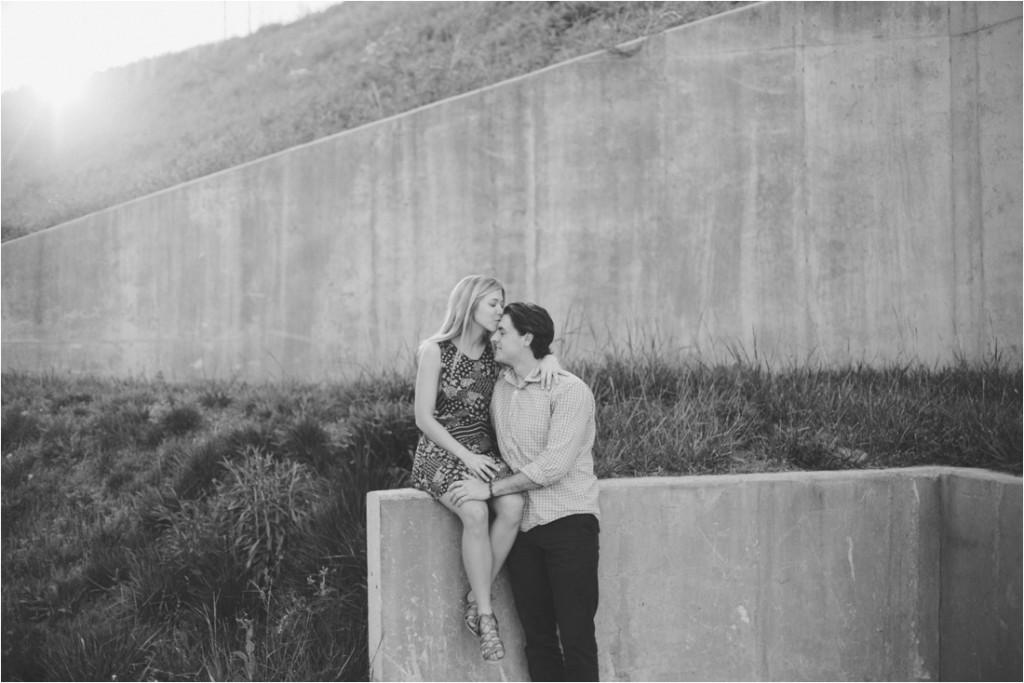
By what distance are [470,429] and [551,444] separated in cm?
51

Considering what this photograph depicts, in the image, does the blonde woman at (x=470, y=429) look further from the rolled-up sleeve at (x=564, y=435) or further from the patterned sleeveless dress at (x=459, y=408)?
the rolled-up sleeve at (x=564, y=435)

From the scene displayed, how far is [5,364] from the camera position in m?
8.59

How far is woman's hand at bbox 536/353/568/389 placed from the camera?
4.02 metres

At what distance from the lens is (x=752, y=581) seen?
4.66m

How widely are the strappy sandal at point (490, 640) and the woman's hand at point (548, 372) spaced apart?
1114mm

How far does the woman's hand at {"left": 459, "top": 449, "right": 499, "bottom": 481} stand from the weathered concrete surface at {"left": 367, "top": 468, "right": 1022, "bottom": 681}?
427 millimetres

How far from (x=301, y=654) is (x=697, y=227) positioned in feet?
17.5

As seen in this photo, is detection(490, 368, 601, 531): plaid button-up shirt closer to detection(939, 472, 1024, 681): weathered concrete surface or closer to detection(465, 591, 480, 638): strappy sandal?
detection(465, 591, 480, 638): strappy sandal

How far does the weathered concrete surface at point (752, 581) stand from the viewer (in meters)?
4.41

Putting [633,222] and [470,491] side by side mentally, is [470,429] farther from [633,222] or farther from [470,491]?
[633,222]

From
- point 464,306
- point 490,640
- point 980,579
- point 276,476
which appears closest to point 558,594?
point 490,640

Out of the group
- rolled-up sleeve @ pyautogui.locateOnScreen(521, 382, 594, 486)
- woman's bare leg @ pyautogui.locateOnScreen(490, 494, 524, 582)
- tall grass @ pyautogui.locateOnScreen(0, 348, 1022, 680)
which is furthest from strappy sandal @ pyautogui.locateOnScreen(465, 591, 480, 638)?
tall grass @ pyautogui.locateOnScreen(0, 348, 1022, 680)

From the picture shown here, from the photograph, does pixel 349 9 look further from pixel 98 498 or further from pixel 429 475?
pixel 429 475

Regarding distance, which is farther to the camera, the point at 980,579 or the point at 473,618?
the point at 980,579
